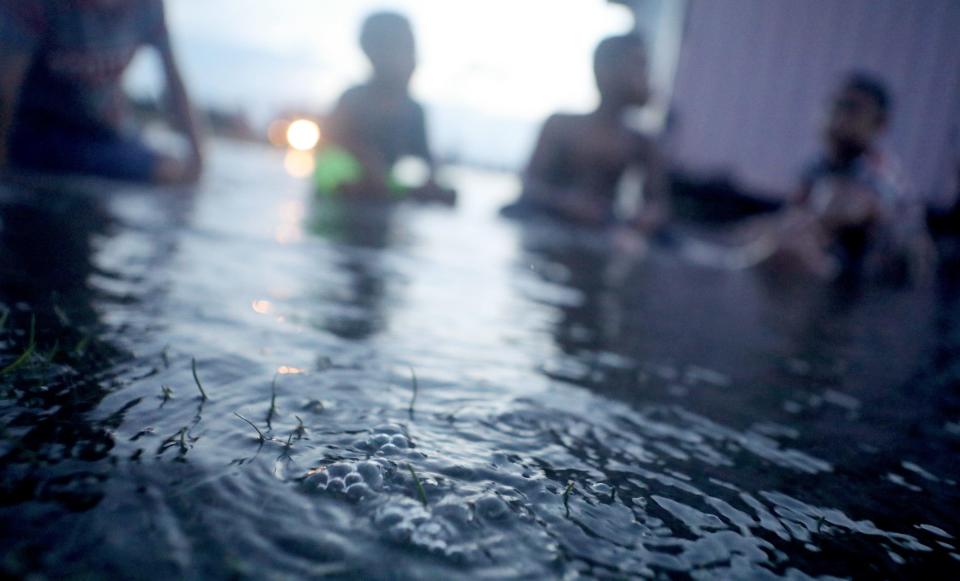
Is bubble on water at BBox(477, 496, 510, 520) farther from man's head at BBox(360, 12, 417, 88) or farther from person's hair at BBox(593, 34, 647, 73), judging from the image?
person's hair at BBox(593, 34, 647, 73)

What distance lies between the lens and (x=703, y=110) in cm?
934

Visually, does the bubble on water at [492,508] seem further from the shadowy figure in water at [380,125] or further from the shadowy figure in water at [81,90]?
the shadowy figure in water at [380,125]

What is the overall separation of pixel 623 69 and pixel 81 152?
3929 mm

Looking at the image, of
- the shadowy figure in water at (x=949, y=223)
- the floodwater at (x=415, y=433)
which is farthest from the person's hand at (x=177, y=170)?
the shadowy figure in water at (x=949, y=223)

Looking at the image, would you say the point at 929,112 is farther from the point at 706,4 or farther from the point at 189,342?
the point at 189,342

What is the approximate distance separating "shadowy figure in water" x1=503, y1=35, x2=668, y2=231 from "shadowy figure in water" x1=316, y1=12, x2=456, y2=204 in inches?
35.2

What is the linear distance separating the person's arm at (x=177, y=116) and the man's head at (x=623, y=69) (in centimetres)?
305

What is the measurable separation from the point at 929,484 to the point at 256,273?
6.13ft

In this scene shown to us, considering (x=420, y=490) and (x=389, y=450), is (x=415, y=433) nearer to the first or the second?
(x=389, y=450)

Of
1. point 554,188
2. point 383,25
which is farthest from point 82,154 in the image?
point 554,188

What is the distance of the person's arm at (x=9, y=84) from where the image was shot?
2826mm

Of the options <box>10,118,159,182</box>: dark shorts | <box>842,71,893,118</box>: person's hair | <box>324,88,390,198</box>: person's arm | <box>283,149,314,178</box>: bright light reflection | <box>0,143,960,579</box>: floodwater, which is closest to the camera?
<box>0,143,960,579</box>: floodwater

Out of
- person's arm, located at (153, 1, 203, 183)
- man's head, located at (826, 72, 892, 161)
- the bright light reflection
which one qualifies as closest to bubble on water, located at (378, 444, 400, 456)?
person's arm, located at (153, 1, 203, 183)

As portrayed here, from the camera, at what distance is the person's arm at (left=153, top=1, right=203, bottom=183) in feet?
13.0
